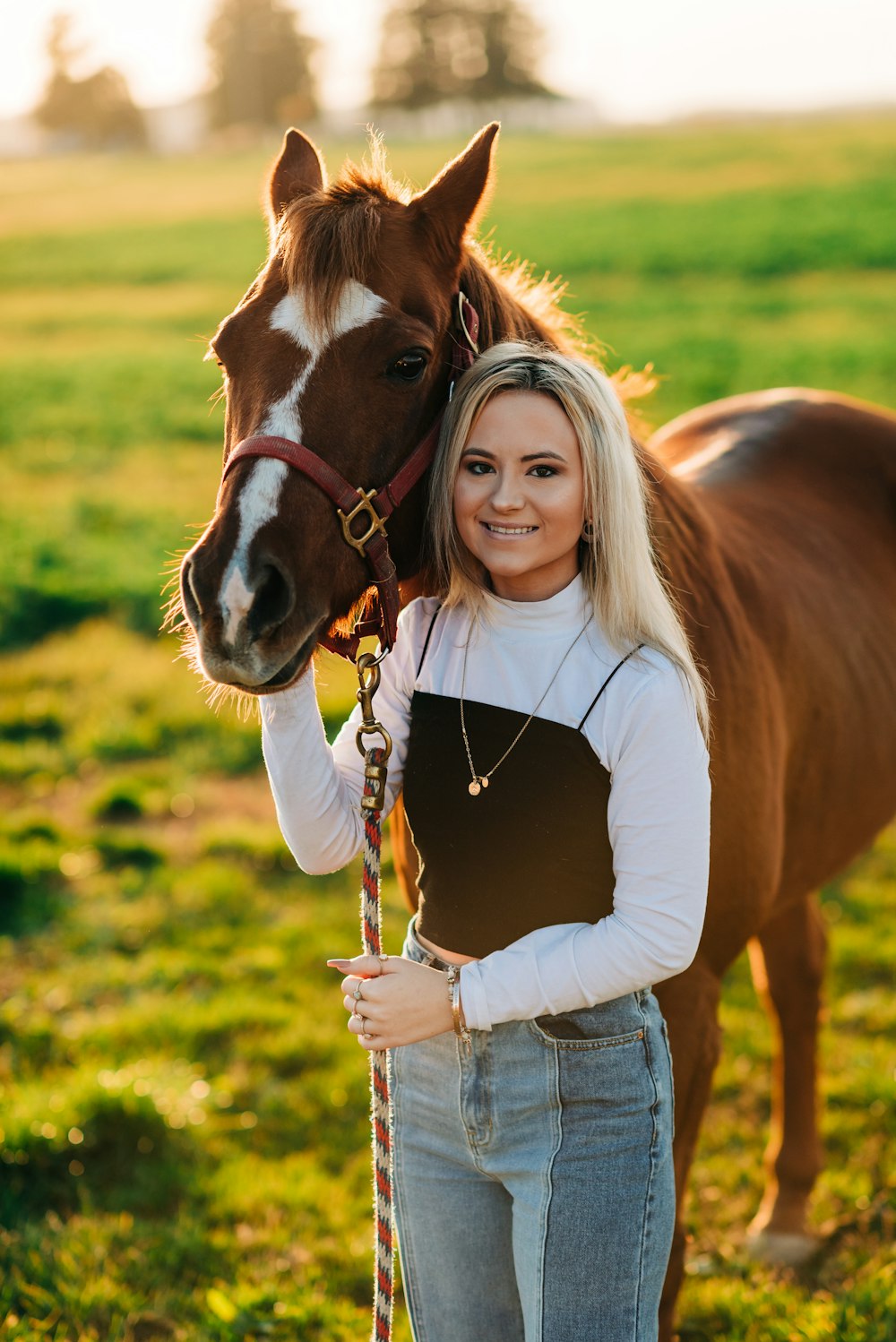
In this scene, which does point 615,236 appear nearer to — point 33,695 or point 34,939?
point 33,695

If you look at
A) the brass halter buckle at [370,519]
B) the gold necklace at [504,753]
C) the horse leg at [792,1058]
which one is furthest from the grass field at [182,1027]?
the gold necklace at [504,753]

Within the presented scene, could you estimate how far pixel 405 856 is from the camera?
2350 millimetres

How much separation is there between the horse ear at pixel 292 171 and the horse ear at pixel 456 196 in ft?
1.06

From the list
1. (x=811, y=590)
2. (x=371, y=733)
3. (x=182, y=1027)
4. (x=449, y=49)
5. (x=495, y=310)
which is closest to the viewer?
(x=371, y=733)

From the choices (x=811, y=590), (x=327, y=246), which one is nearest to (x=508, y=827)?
(x=327, y=246)

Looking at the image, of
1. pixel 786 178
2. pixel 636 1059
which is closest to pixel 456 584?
pixel 636 1059

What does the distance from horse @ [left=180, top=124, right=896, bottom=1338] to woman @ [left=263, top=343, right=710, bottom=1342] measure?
16cm

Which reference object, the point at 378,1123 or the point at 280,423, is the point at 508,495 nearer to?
the point at 280,423

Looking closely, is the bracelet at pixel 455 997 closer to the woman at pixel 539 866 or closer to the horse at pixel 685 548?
the woman at pixel 539 866

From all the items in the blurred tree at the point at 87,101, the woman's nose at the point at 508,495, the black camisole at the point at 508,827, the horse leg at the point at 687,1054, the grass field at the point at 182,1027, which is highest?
the blurred tree at the point at 87,101

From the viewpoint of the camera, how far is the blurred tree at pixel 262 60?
197 ft

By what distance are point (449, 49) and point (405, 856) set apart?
2764 inches

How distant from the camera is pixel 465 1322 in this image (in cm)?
194

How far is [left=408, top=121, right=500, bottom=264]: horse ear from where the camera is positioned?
1935mm
